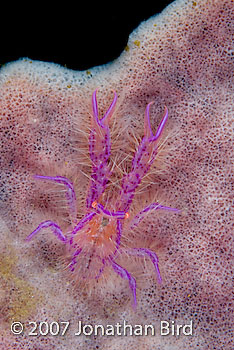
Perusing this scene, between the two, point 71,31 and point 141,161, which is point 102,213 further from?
point 71,31

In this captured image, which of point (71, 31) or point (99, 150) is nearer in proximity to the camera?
point (71, 31)

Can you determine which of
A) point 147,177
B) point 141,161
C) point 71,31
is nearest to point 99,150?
point 141,161

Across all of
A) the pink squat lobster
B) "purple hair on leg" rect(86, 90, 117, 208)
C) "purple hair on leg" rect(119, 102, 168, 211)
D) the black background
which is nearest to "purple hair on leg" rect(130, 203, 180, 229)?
the pink squat lobster

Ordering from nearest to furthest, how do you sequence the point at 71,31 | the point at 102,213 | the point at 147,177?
the point at 71,31, the point at 102,213, the point at 147,177

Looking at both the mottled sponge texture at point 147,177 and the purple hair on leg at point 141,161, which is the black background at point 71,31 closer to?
the mottled sponge texture at point 147,177

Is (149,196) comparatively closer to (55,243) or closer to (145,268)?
(145,268)

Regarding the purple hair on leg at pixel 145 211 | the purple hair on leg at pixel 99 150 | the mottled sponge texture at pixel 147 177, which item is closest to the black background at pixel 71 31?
the mottled sponge texture at pixel 147 177

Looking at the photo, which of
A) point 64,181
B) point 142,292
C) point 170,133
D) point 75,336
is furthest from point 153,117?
point 75,336

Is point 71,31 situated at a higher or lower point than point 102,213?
higher
